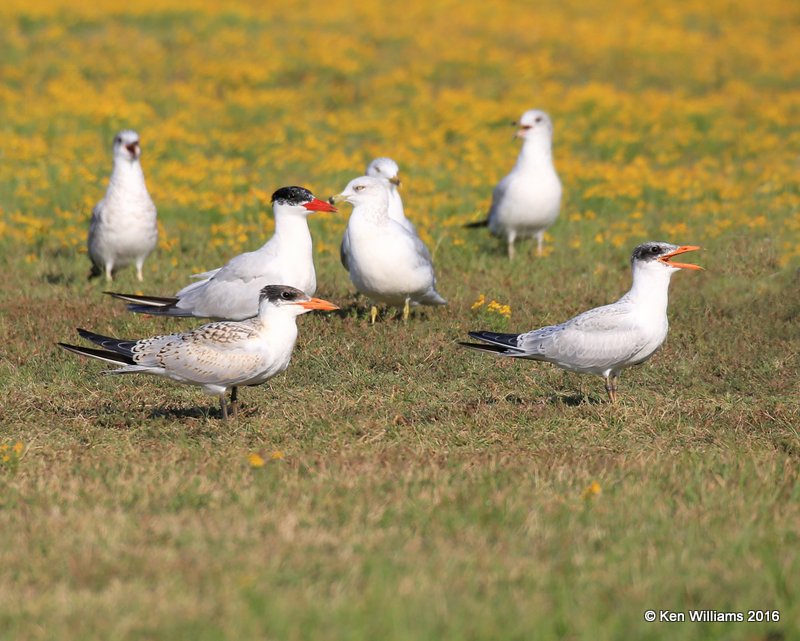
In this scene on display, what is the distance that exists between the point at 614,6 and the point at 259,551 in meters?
26.0

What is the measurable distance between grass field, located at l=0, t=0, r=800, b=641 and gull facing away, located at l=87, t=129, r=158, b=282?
1.25ft

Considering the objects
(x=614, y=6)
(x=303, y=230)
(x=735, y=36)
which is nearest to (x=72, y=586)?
(x=303, y=230)

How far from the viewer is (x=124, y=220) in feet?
37.7

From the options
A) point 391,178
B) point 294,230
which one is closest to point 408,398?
point 294,230

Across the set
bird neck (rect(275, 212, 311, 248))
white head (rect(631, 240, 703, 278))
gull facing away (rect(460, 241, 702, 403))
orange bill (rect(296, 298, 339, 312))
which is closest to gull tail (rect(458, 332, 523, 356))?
gull facing away (rect(460, 241, 702, 403))

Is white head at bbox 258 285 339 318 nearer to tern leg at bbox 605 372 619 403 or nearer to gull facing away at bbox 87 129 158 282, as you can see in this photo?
tern leg at bbox 605 372 619 403

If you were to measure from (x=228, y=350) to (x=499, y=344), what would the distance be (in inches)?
69.9

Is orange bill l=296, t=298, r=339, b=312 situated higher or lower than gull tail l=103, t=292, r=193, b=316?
higher

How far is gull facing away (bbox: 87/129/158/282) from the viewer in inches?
452

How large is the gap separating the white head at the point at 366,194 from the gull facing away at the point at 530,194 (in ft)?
9.58

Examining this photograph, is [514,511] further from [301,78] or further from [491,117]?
[301,78]

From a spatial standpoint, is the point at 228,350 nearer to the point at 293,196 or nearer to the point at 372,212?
the point at 293,196

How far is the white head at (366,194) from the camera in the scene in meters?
9.91

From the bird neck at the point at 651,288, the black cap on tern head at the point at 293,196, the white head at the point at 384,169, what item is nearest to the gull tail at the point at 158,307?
the black cap on tern head at the point at 293,196
